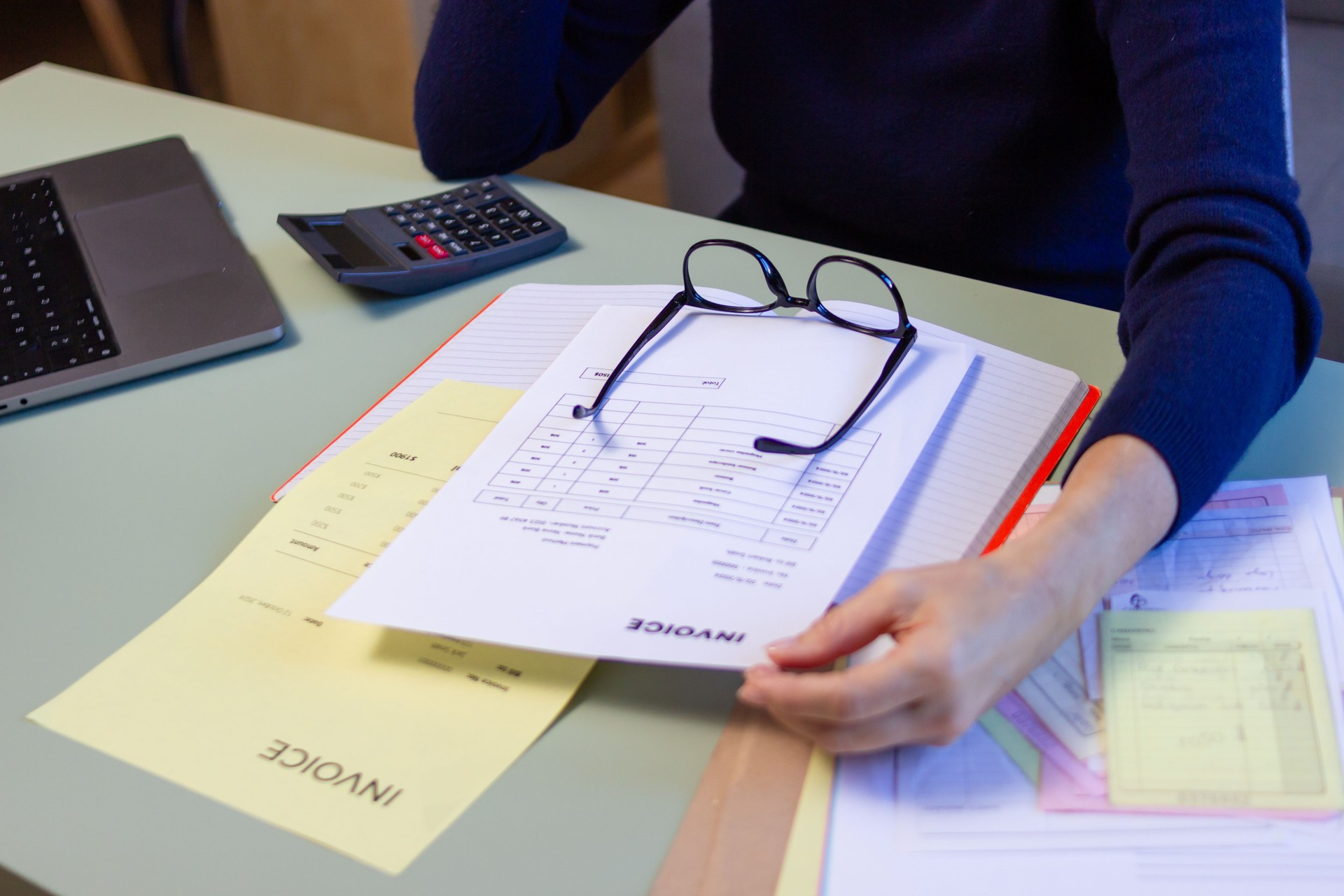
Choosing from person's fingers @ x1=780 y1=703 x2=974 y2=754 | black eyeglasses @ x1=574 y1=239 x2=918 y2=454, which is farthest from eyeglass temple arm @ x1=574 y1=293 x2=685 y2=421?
person's fingers @ x1=780 y1=703 x2=974 y2=754

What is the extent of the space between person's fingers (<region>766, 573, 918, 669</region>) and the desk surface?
0.06 metres

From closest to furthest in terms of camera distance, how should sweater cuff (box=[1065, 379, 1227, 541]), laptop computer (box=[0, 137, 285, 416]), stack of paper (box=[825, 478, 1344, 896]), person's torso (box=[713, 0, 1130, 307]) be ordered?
stack of paper (box=[825, 478, 1344, 896]) → sweater cuff (box=[1065, 379, 1227, 541]) → laptop computer (box=[0, 137, 285, 416]) → person's torso (box=[713, 0, 1130, 307])

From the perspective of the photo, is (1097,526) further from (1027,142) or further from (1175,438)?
(1027,142)

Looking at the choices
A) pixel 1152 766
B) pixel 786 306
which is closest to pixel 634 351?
pixel 786 306

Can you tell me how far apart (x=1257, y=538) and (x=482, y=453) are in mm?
379

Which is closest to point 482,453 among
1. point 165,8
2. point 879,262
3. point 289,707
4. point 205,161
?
point 289,707

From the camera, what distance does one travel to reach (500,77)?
2.88 feet

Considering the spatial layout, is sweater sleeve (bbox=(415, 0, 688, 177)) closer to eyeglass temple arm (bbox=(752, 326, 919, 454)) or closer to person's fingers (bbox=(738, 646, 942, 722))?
eyeglass temple arm (bbox=(752, 326, 919, 454))

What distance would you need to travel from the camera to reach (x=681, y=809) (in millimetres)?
402

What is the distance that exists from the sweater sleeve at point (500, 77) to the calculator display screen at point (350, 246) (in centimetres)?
14

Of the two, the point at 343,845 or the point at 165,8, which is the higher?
the point at 165,8

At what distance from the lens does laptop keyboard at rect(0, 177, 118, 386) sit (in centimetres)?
68

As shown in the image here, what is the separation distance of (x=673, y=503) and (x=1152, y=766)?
0.74 feet

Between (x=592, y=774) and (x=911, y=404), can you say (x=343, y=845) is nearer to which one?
(x=592, y=774)
